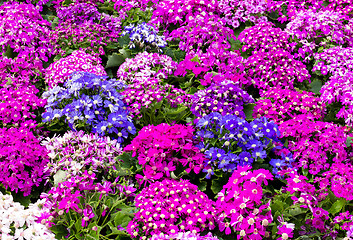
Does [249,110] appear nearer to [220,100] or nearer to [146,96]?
[220,100]

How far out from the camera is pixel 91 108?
12.4 ft

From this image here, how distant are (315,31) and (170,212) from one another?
392cm

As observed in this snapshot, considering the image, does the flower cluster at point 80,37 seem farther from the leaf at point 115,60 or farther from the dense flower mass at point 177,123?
the leaf at point 115,60

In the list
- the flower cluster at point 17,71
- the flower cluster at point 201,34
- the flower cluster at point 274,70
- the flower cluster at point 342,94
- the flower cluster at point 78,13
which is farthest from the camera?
the flower cluster at point 78,13

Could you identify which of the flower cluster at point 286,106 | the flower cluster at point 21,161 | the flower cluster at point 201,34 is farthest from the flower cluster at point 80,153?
the flower cluster at point 201,34

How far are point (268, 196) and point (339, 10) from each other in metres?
3.95

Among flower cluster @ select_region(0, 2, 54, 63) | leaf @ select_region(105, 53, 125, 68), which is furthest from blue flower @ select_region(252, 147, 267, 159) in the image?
flower cluster @ select_region(0, 2, 54, 63)

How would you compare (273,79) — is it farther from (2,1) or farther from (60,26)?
(2,1)

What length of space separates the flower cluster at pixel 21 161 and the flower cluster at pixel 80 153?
121 millimetres

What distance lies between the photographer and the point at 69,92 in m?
3.78

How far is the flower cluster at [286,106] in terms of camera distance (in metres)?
4.13

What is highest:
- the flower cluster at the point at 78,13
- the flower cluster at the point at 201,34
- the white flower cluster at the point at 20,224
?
the flower cluster at the point at 201,34

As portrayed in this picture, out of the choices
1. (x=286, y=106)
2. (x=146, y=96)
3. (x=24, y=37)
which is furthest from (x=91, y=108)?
(x=286, y=106)

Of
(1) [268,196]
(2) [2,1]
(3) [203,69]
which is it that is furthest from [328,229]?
(2) [2,1]
